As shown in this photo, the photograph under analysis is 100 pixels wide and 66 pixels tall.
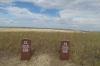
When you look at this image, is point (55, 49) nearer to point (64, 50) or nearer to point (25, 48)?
point (64, 50)

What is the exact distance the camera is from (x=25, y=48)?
9656 millimetres

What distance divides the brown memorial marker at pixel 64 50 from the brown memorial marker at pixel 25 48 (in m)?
1.66

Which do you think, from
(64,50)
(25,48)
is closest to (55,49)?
(64,50)

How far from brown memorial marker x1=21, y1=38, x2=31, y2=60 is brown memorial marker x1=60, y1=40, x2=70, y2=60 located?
1.66 m

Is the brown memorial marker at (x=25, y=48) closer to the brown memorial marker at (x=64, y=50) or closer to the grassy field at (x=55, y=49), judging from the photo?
the grassy field at (x=55, y=49)

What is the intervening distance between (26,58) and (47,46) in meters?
1.52

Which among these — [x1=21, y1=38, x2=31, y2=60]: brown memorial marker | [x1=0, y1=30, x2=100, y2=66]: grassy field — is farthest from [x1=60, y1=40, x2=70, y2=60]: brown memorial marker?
[x1=21, y1=38, x2=31, y2=60]: brown memorial marker

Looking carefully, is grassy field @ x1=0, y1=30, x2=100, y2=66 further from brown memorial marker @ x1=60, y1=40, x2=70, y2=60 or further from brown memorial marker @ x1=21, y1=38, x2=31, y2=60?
brown memorial marker @ x1=21, y1=38, x2=31, y2=60

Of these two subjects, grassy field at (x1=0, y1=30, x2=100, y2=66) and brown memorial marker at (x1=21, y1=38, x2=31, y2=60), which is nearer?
brown memorial marker at (x1=21, y1=38, x2=31, y2=60)

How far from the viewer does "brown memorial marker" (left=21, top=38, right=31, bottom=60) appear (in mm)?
9562

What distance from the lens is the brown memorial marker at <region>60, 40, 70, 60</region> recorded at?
961 cm

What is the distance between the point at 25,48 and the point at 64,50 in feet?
6.51

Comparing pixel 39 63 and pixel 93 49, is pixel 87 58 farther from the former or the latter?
pixel 39 63

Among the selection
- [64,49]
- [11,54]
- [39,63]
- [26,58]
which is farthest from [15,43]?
[64,49]
